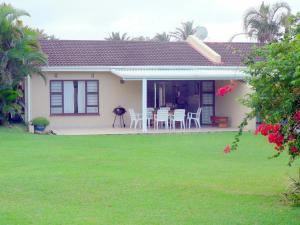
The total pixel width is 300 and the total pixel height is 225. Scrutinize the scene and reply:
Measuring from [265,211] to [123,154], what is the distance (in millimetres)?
8513

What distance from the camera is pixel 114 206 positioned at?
10539 millimetres

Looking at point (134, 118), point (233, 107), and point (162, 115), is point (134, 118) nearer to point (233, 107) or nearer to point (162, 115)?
point (162, 115)

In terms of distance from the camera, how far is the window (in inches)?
1129

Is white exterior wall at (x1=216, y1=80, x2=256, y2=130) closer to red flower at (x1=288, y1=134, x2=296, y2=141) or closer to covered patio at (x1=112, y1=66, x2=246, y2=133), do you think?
covered patio at (x1=112, y1=66, x2=246, y2=133)

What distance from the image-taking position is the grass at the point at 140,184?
32.3 feet

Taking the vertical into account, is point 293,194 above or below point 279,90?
below

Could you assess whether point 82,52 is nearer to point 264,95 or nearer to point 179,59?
point 179,59

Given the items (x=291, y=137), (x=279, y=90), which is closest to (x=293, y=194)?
(x=291, y=137)

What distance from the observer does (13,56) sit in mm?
25562

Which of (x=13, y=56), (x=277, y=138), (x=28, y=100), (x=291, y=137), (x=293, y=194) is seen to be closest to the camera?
(x=291, y=137)

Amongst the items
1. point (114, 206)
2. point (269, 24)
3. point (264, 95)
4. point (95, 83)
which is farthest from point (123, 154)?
point (269, 24)

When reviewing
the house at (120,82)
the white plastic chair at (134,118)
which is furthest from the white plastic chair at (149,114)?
the house at (120,82)

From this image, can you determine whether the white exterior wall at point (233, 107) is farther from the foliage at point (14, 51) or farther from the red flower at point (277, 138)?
the red flower at point (277, 138)

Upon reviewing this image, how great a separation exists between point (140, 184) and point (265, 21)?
26.5 m
